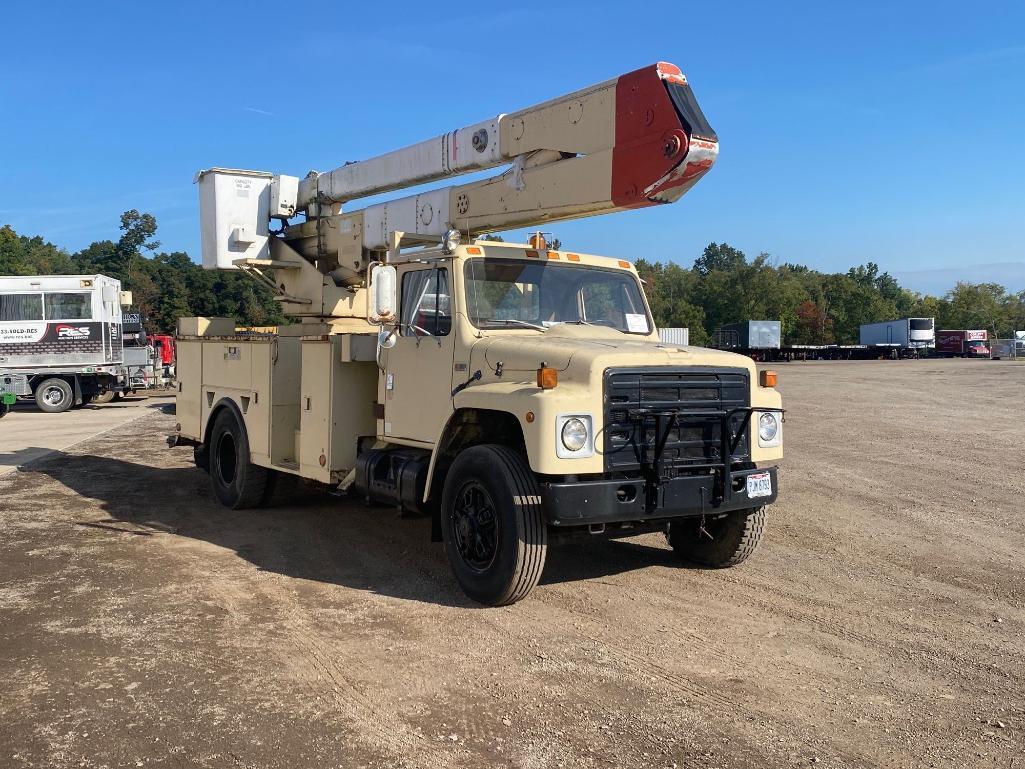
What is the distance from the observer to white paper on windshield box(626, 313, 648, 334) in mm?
7164

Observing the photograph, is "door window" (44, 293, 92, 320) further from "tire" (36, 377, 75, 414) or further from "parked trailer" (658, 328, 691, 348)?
"parked trailer" (658, 328, 691, 348)

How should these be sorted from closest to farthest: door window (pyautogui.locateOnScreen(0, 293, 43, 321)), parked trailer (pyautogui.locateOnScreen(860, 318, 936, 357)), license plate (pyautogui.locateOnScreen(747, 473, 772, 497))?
license plate (pyautogui.locateOnScreen(747, 473, 772, 497)) → door window (pyautogui.locateOnScreen(0, 293, 43, 321)) → parked trailer (pyautogui.locateOnScreen(860, 318, 936, 357))

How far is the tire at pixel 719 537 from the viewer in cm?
661

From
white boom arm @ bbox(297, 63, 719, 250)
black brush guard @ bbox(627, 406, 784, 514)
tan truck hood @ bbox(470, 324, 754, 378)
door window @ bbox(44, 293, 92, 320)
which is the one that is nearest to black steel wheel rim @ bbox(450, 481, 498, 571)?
tan truck hood @ bbox(470, 324, 754, 378)

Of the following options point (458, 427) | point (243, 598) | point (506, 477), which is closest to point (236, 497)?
point (243, 598)

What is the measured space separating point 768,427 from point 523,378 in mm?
1887

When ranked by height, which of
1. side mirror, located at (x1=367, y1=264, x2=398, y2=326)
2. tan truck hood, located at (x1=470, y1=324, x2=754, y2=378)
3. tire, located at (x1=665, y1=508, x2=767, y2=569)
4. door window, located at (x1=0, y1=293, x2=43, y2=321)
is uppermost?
door window, located at (x1=0, y1=293, x2=43, y2=321)

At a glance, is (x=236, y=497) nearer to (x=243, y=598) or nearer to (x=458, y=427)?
(x=243, y=598)

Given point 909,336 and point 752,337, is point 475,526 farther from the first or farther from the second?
point 909,336

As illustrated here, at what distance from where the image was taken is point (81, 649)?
5.07m

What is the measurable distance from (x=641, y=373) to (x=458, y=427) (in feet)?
4.79

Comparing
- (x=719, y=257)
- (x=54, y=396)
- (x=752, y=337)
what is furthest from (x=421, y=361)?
(x=719, y=257)

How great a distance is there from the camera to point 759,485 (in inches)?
240

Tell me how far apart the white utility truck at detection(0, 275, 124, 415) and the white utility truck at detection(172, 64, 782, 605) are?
54.7 feet
